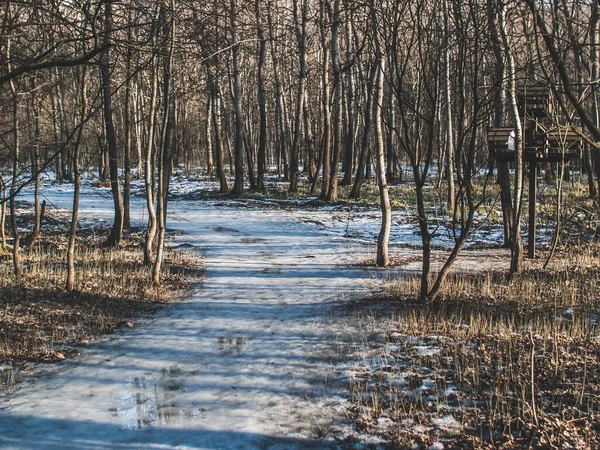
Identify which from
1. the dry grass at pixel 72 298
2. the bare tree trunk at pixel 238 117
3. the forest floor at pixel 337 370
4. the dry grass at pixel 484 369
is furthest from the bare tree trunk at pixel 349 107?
the dry grass at pixel 484 369

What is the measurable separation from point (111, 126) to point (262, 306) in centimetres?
592

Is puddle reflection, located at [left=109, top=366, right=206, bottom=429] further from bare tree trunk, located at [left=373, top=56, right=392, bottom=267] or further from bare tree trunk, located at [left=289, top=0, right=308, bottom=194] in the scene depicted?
bare tree trunk, located at [left=289, top=0, right=308, bottom=194]

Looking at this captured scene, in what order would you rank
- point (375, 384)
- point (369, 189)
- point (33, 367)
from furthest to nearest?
point (369, 189) < point (33, 367) < point (375, 384)

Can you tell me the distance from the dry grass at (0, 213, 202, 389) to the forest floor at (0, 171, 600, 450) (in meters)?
0.25

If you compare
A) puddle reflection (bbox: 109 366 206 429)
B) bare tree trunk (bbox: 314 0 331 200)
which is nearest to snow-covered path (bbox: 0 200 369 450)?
puddle reflection (bbox: 109 366 206 429)

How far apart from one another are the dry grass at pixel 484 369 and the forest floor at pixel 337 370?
17 millimetres

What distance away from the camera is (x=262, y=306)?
753 centimetres

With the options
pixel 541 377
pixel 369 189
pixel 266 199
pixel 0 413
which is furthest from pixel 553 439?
pixel 369 189

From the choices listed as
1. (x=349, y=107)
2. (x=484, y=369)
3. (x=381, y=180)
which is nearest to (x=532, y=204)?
(x=381, y=180)

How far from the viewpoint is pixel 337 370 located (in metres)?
5.16

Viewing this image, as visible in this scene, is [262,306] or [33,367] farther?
[262,306]

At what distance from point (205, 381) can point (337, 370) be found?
4.15 feet

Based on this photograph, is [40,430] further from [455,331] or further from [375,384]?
[455,331]

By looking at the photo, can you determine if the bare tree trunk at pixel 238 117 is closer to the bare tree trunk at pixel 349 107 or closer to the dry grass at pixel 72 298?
the bare tree trunk at pixel 349 107
